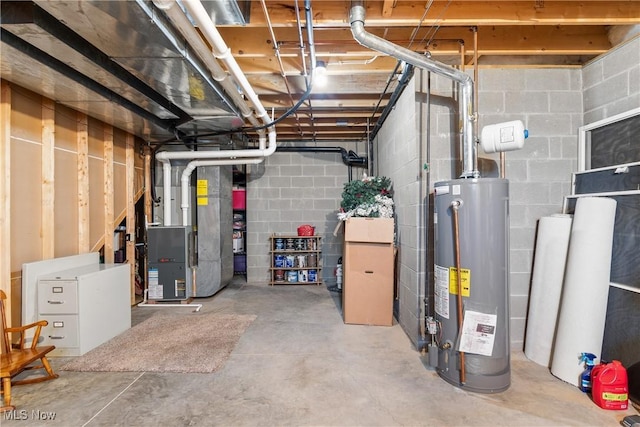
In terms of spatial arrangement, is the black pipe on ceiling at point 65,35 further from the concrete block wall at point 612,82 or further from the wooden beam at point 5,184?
the concrete block wall at point 612,82

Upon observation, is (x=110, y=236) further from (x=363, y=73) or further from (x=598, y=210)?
(x=598, y=210)

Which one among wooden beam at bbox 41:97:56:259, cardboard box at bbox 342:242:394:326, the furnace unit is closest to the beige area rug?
the furnace unit

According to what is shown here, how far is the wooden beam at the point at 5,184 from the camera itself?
91.0 inches

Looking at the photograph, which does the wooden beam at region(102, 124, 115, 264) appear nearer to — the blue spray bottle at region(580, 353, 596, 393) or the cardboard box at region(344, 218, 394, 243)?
the cardboard box at region(344, 218, 394, 243)

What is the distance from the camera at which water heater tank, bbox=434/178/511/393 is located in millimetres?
1936

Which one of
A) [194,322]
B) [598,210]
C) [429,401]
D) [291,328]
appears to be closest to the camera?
[429,401]

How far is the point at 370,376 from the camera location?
2143 millimetres

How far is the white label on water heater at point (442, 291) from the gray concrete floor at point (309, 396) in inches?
19.8

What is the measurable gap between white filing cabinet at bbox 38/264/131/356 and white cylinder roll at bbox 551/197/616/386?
380cm

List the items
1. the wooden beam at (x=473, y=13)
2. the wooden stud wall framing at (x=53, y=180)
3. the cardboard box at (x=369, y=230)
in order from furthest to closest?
1. the cardboard box at (x=369, y=230)
2. the wooden stud wall framing at (x=53, y=180)
3. the wooden beam at (x=473, y=13)

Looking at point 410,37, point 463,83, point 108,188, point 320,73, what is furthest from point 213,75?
point 108,188

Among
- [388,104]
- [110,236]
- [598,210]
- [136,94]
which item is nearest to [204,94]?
[136,94]

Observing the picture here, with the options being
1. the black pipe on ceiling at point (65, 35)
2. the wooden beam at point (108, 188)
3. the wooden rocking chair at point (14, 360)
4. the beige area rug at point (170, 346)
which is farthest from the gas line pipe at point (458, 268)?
the wooden beam at point (108, 188)

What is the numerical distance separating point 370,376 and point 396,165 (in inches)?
84.8
